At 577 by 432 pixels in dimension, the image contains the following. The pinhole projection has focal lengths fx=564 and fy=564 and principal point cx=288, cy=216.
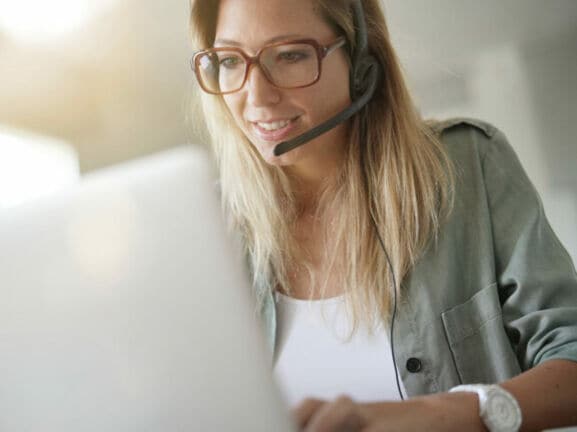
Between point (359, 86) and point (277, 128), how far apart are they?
16cm

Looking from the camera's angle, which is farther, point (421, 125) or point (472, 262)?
point (421, 125)

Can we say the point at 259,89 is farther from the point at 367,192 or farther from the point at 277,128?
the point at 367,192

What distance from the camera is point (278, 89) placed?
937mm

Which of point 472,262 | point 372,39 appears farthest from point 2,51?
point 472,262

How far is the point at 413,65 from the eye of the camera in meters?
1.47

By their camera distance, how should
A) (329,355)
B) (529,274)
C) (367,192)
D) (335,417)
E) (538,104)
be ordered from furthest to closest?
(538,104)
(367,192)
(329,355)
(529,274)
(335,417)

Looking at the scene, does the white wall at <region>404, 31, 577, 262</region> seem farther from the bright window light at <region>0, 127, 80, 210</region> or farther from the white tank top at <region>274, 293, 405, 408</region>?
the bright window light at <region>0, 127, 80, 210</region>

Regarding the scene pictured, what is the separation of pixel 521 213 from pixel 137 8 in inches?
50.8

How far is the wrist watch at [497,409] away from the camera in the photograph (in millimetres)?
583

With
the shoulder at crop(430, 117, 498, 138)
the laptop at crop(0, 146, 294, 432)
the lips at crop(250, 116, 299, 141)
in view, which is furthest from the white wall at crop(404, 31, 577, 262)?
the laptop at crop(0, 146, 294, 432)

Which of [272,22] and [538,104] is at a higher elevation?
[272,22]

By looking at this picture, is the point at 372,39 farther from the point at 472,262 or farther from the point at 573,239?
the point at 573,239

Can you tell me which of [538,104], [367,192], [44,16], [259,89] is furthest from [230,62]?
[44,16]

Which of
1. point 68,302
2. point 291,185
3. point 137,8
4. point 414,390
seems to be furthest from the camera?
point 137,8
